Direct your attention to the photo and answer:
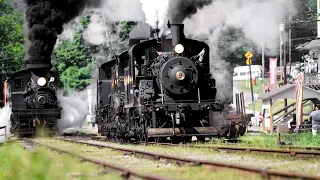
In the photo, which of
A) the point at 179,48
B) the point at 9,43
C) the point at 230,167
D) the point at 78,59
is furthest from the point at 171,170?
the point at 78,59

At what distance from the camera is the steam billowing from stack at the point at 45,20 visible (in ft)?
96.8

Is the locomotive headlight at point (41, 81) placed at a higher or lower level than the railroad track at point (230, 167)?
higher

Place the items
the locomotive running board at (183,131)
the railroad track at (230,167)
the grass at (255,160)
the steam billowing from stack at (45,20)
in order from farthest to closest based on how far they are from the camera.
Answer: the steam billowing from stack at (45,20)
the locomotive running board at (183,131)
the grass at (255,160)
the railroad track at (230,167)

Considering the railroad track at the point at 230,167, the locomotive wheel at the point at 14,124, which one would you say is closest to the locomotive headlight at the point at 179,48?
the railroad track at the point at 230,167

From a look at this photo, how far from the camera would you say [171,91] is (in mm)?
18250

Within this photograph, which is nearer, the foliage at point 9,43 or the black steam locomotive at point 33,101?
the black steam locomotive at point 33,101

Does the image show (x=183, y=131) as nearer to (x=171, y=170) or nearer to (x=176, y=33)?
(x=176, y=33)

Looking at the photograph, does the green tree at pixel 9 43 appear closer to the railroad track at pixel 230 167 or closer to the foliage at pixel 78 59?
the foliage at pixel 78 59

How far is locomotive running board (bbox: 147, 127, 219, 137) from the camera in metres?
18.1

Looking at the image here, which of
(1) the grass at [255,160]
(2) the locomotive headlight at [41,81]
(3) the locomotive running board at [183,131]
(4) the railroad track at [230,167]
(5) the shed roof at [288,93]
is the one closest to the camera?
(4) the railroad track at [230,167]

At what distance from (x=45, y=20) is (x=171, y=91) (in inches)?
527

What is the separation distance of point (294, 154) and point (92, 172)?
448 cm

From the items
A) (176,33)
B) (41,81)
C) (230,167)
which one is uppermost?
(176,33)

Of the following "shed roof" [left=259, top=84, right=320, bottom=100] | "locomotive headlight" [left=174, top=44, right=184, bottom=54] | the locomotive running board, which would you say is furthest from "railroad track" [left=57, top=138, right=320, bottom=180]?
"shed roof" [left=259, top=84, right=320, bottom=100]
